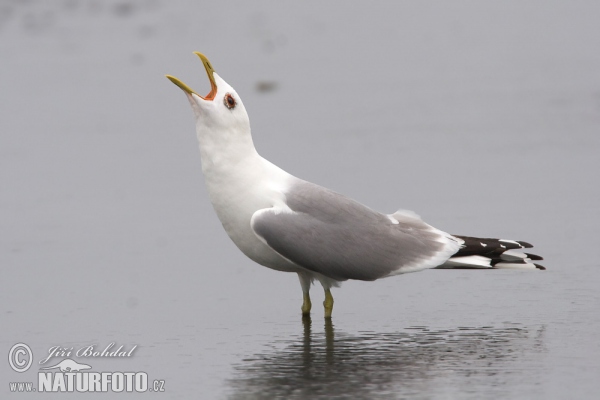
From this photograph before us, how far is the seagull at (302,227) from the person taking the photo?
324 inches

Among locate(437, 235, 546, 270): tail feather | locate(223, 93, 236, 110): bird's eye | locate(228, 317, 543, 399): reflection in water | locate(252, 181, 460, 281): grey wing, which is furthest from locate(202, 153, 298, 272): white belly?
locate(437, 235, 546, 270): tail feather

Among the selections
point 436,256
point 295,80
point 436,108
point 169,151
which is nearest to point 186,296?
point 436,256

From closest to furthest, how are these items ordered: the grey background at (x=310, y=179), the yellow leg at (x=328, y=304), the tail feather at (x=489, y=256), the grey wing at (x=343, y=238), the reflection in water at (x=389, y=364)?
the reflection in water at (x=389, y=364), the grey background at (x=310, y=179), the grey wing at (x=343, y=238), the yellow leg at (x=328, y=304), the tail feather at (x=489, y=256)

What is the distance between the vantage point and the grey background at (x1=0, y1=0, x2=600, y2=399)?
7.37 metres

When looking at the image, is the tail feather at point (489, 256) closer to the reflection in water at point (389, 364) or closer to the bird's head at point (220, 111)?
the reflection in water at point (389, 364)

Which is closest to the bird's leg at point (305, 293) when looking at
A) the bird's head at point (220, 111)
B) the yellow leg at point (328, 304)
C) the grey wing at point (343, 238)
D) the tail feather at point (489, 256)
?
the yellow leg at point (328, 304)

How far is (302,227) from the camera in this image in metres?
8.27

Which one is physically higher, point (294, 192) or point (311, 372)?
point (294, 192)

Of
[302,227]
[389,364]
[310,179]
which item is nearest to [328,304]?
[302,227]

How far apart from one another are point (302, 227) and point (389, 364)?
4.67 ft

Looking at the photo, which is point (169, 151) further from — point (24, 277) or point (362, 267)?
point (362, 267)

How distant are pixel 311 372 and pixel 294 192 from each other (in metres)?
1.75

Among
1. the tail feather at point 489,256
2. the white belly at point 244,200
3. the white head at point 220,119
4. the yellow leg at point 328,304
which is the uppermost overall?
the white head at point 220,119

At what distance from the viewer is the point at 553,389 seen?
256 inches
